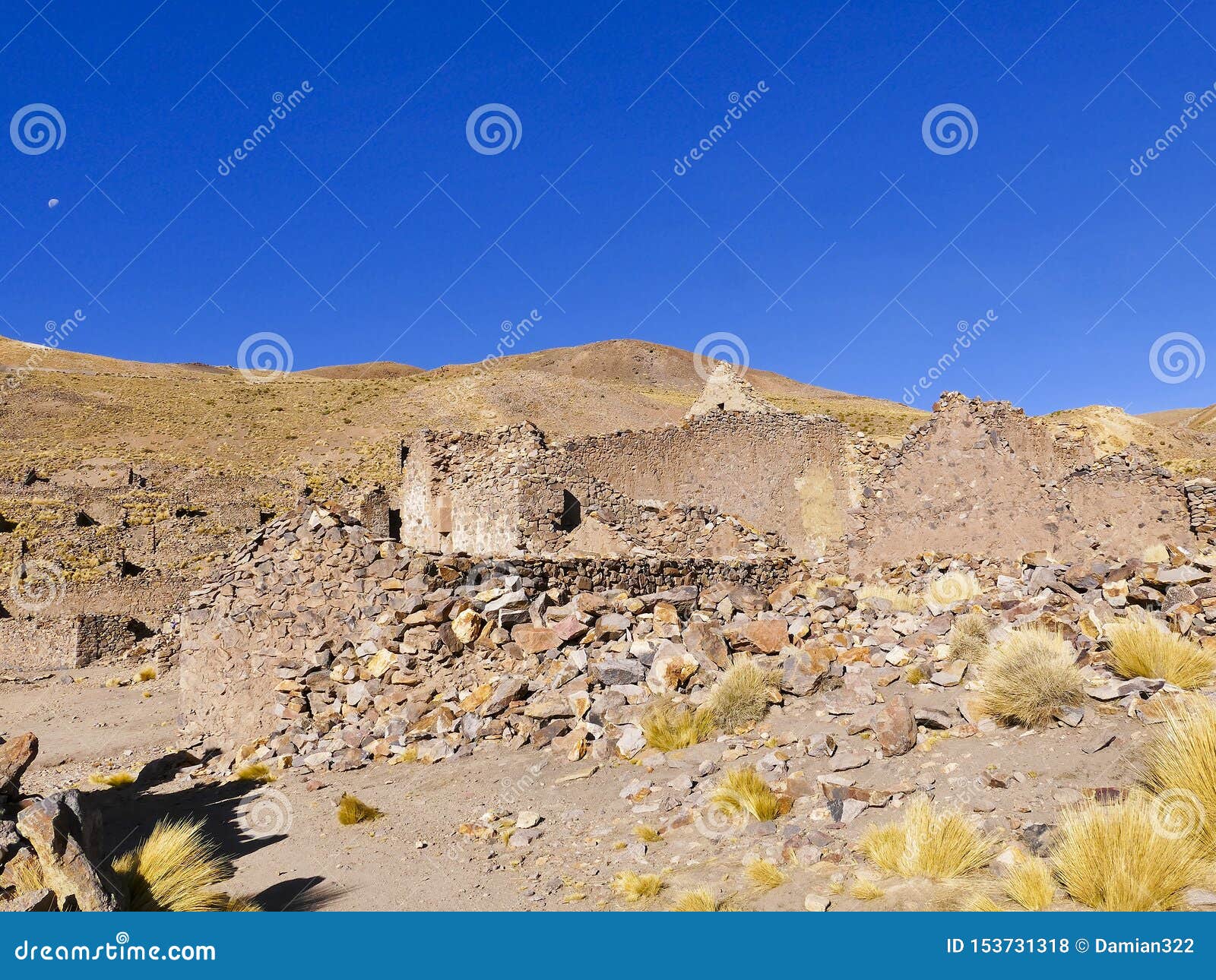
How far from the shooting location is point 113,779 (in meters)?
8.84

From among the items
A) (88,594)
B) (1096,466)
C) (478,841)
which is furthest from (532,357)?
(478,841)

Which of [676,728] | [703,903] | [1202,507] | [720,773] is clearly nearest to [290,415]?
[1202,507]

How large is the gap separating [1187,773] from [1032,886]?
1.20 m

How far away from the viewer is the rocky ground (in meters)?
4.93

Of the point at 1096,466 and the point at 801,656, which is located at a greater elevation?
the point at 1096,466

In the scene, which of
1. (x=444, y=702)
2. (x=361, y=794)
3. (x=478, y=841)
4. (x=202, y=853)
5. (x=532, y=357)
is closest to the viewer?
(x=202, y=853)

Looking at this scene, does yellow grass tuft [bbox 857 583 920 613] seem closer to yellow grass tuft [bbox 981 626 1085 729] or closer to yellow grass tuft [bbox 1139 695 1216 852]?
yellow grass tuft [bbox 981 626 1085 729]

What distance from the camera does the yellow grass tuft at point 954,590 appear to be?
8867mm

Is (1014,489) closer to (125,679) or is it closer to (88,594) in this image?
(125,679)

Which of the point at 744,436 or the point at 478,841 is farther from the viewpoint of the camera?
the point at 744,436

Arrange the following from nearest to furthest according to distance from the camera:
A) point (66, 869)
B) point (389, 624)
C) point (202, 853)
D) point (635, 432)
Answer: point (66, 869) < point (202, 853) < point (389, 624) < point (635, 432)

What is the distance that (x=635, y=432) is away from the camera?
21.0 metres

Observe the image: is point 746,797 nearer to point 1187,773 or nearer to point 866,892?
point 866,892

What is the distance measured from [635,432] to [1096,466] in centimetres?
1020
